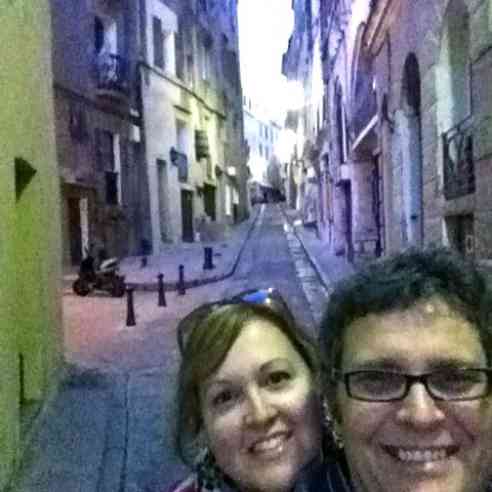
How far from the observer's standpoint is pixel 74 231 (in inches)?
880

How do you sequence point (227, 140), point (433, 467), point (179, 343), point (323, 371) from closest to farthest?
point (433, 467) < point (323, 371) < point (179, 343) < point (227, 140)

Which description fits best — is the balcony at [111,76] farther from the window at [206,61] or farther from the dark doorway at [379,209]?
the window at [206,61]

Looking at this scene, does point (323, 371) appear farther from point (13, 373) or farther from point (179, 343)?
point (13, 373)

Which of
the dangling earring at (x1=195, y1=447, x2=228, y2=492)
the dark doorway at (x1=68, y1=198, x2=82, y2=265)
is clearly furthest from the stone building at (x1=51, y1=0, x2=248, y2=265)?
the dangling earring at (x1=195, y1=447, x2=228, y2=492)

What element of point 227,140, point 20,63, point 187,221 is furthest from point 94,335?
point 227,140

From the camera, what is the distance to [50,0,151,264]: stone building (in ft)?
71.6

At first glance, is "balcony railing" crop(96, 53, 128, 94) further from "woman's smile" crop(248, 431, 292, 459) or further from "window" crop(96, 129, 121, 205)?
"woman's smile" crop(248, 431, 292, 459)

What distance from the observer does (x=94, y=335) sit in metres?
12.8

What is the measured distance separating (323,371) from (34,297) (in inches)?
260

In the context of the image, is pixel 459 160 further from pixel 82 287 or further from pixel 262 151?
pixel 262 151

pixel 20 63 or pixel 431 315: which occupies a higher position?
pixel 20 63

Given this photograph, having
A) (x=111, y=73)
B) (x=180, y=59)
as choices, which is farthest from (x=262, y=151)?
(x=111, y=73)

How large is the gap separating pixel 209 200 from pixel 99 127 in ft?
51.4

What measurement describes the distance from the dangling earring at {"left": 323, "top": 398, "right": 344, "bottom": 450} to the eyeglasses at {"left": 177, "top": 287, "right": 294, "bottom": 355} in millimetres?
214
